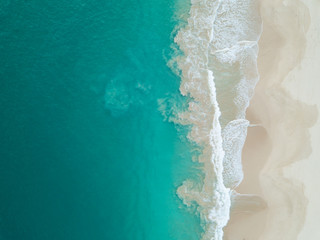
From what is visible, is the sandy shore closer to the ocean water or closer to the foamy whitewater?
the foamy whitewater

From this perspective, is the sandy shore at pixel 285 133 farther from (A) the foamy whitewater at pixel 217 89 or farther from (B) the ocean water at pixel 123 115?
(B) the ocean water at pixel 123 115

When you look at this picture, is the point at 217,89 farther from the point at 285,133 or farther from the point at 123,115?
the point at 123,115

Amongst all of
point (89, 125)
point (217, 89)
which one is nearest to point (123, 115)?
point (89, 125)

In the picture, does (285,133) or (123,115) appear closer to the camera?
(285,133)

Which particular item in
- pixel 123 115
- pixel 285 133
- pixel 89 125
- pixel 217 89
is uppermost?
pixel 217 89

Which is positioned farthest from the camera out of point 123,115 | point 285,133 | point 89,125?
point 123,115

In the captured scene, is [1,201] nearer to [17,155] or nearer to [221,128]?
[17,155]

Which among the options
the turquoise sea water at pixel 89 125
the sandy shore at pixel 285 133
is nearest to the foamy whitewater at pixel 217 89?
the sandy shore at pixel 285 133
